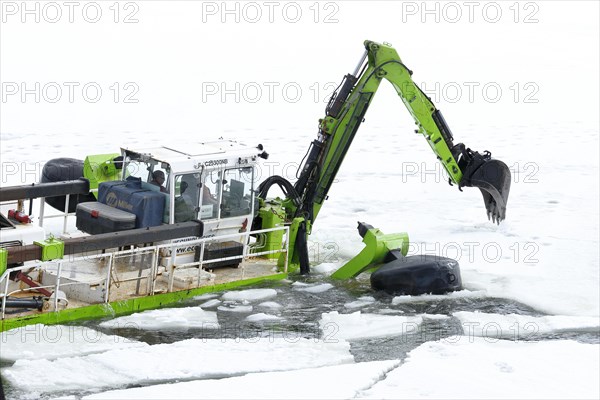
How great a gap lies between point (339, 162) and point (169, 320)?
3742 millimetres

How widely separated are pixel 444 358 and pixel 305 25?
825 inches

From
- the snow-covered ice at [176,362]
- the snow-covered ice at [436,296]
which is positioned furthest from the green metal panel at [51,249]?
the snow-covered ice at [436,296]

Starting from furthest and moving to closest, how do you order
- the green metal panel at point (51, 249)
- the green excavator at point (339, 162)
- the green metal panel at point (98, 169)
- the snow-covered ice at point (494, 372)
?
the green metal panel at point (98, 169), the green excavator at point (339, 162), the green metal panel at point (51, 249), the snow-covered ice at point (494, 372)

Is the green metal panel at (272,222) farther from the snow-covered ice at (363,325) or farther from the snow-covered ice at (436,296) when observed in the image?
the snow-covered ice at (363,325)

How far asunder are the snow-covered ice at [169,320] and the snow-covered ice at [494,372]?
2.49 meters

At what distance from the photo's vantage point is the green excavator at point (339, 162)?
15047 mm

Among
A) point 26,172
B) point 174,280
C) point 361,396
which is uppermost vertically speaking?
point 26,172

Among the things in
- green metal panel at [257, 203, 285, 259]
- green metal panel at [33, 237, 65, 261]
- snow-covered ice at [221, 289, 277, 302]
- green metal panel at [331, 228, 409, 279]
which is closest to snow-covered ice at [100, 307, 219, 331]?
snow-covered ice at [221, 289, 277, 302]

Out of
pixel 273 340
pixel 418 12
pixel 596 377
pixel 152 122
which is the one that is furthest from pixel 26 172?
pixel 418 12

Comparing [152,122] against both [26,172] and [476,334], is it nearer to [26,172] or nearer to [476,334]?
[26,172]

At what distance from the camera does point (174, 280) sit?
14211mm

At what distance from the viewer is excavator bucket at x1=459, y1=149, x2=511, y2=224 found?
15742mm

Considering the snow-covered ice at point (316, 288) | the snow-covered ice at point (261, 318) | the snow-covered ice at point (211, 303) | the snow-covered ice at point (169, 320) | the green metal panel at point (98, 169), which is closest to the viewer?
the snow-covered ice at point (169, 320)

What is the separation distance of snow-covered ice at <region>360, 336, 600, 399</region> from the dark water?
0.34 meters
